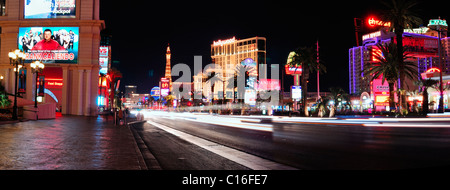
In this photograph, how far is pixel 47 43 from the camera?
42.7m

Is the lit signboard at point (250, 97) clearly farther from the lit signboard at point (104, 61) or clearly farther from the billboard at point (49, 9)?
the billboard at point (49, 9)

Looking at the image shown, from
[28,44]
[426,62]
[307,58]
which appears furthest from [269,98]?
[426,62]

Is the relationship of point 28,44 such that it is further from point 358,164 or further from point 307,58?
point 358,164

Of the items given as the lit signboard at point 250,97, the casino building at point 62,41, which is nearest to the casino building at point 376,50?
the lit signboard at point 250,97

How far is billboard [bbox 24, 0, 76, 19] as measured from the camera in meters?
43.0

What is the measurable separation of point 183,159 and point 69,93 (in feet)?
132

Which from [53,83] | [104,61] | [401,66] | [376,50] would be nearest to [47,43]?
[53,83]

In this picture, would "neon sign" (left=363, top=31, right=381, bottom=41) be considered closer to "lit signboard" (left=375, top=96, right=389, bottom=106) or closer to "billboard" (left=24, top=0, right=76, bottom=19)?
"lit signboard" (left=375, top=96, right=389, bottom=106)

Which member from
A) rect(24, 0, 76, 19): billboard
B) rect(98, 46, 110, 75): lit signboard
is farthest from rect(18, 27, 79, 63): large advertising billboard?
rect(98, 46, 110, 75): lit signboard

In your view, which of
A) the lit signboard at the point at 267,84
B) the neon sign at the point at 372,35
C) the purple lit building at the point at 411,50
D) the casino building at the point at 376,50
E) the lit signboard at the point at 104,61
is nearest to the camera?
the casino building at the point at 376,50

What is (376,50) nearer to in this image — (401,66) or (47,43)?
(401,66)

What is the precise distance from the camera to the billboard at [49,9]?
43.0 m
